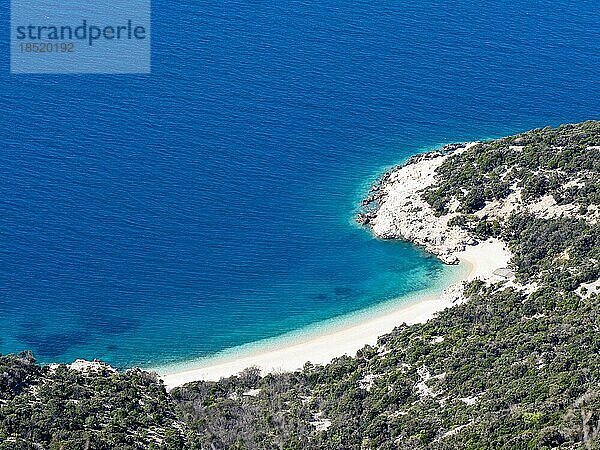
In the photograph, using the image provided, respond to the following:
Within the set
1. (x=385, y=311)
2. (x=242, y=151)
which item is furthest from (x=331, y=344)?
(x=242, y=151)

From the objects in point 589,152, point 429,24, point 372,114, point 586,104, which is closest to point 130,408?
point 589,152

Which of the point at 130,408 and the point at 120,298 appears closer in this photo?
the point at 130,408

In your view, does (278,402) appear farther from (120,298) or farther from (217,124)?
(217,124)

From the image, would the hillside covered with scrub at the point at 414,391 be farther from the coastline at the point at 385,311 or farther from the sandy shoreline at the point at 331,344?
the coastline at the point at 385,311

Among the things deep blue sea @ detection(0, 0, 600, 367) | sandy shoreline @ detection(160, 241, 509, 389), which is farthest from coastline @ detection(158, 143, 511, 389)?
deep blue sea @ detection(0, 0, 600, 367)

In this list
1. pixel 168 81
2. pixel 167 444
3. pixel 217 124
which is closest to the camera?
pixel 167 444

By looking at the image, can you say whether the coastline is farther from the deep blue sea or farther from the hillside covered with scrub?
→ the hillside covered with scrub

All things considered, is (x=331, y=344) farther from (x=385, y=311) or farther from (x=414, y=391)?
(x=414, y=391)
